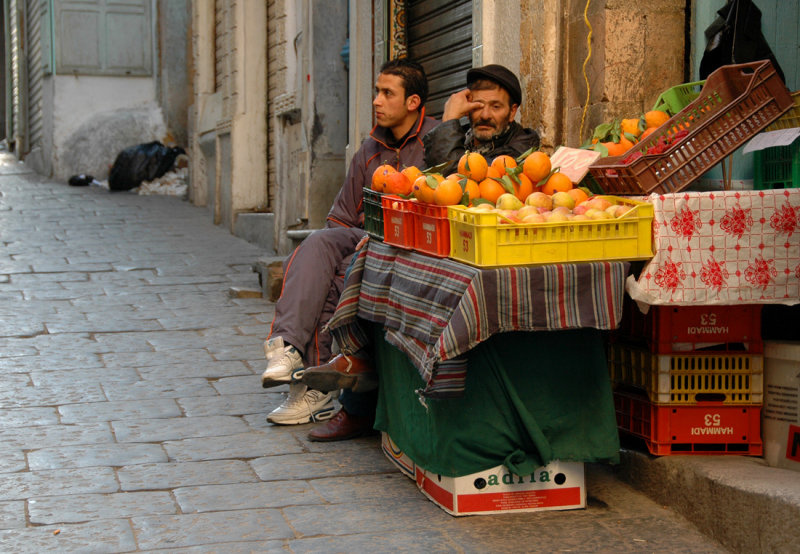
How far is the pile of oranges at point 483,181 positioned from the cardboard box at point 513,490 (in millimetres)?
964

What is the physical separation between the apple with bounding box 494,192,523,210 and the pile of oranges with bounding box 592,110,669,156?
642 mm

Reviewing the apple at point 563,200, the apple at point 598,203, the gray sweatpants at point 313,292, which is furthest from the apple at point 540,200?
the gray sweatpants at point 313,292

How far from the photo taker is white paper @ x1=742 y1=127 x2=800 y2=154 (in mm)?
3719

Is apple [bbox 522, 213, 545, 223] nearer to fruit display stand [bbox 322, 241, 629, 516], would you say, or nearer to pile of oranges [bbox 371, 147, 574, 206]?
fruit display stand [bbox 322, 241, 629, 516]

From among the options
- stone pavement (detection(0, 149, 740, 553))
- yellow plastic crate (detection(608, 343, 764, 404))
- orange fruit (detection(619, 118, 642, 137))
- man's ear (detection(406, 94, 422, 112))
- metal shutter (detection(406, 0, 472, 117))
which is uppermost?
metal shutter (detection(406, 0, 472, 117))

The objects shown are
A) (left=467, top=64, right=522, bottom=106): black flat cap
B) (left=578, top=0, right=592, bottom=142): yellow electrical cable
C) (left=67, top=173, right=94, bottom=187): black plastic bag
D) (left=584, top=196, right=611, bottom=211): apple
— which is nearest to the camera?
(left=584, top=196, right=611, bottom=211): apple

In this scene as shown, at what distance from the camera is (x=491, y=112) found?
4590 millimetres

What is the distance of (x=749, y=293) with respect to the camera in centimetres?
346

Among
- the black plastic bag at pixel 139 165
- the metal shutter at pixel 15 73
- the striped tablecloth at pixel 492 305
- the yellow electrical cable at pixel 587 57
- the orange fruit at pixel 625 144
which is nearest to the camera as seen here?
the striped tablecloth at pixel 492 305

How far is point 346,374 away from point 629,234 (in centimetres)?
150

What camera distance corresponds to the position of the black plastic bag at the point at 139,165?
17.0 meters

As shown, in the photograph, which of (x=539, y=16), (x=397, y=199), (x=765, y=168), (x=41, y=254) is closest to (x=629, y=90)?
(x=539, y=16)

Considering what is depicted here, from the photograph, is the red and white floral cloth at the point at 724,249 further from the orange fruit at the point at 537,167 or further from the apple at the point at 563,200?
the orange fruit at the point at 537,167

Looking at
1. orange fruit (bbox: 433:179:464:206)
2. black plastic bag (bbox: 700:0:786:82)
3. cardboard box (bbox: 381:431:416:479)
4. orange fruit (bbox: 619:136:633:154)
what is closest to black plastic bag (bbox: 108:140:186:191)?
cardboard box (bbox: 381:431:416:479)
